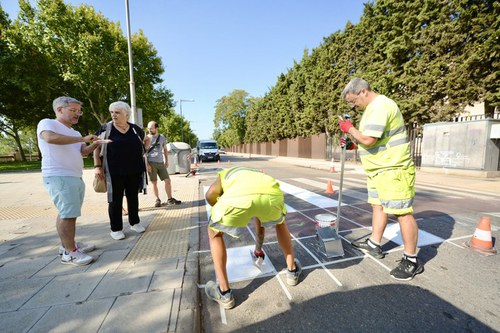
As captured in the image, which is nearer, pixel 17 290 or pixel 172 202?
pixel 17 290

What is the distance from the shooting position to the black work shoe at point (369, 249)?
2.73m

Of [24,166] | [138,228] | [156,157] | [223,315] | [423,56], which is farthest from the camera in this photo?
[24,166]

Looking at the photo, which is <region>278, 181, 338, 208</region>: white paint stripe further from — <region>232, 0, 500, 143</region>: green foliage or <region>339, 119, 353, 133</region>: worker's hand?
<region>232, 0, 500, 143</region>: green foliage

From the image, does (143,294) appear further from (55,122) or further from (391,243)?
(391,243)

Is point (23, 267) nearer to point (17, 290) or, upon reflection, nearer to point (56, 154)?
point (17, 290)

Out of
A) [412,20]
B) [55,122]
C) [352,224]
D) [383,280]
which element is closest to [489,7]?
[412,20]

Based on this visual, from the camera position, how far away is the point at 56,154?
265 cm

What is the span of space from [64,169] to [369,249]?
3.68 metres

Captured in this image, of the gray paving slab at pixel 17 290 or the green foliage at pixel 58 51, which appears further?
the green foliage at pixel 58 51

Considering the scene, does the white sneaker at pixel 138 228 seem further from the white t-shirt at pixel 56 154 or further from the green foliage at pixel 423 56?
the green foliage at pixel 423 56

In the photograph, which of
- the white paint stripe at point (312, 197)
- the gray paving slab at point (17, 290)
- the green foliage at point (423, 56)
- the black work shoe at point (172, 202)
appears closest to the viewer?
the gray paving slab at point (17, 290)

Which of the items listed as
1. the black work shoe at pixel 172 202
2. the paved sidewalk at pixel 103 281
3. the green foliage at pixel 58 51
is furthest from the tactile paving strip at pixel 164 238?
the green foliage at pixel 58 51

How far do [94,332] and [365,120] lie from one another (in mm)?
2953

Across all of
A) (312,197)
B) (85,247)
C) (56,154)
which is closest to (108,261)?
(85,247)
